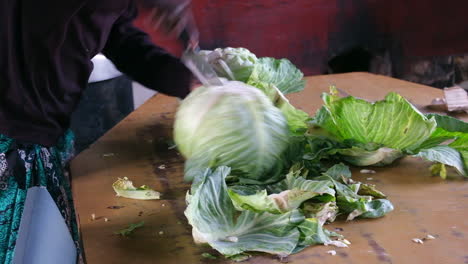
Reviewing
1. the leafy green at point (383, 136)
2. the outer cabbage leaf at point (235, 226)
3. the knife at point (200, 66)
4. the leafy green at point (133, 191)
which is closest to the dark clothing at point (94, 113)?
the knife at point (200, 66)

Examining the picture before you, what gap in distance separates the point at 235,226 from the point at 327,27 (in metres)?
2.61

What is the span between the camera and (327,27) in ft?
11.2

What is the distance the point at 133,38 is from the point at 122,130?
318mm

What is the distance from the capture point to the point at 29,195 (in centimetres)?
130

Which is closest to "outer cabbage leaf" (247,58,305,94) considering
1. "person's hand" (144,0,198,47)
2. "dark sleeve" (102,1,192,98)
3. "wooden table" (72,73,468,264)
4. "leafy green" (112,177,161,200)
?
"dark sleeve" (102,1,192,98)

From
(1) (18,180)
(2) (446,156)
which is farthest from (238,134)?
(1) (18,180)

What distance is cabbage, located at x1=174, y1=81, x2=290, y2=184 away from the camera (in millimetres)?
1212

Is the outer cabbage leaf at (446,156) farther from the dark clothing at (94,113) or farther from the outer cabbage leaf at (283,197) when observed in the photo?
the dark clothing at (94,113)

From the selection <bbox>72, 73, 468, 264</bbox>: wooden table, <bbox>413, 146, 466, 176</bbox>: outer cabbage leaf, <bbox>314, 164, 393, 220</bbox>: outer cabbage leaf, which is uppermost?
<bbox>413, 146, 466, 176</bbox>: outer cabbage leaf

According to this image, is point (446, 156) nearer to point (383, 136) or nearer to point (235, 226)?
point (383, 136)

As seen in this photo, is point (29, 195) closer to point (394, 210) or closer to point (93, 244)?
point (93, 244)

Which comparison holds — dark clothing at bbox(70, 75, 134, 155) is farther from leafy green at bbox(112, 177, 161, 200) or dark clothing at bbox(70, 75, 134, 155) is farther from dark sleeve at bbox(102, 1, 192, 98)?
leafy green at bbox(112, 177, 161, 200)

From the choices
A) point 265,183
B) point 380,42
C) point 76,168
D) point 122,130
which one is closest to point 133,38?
point 122,130

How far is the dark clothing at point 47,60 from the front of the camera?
1.35m
